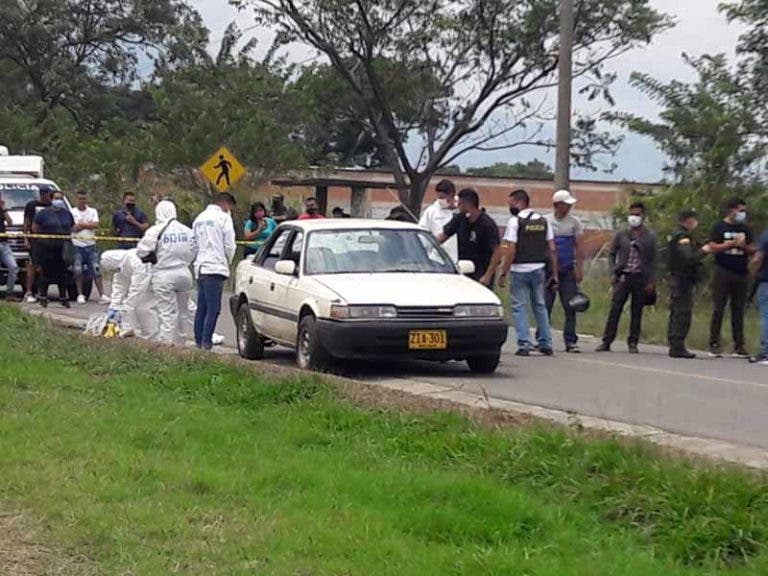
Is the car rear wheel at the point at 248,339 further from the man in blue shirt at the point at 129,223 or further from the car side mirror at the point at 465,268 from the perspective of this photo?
the man in blue shirt at the point at 129,223

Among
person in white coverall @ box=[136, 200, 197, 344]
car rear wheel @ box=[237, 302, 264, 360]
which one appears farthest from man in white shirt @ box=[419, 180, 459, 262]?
person in white coverall @ box=[136, 200, 197, 344]

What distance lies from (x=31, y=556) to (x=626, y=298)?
1162cm

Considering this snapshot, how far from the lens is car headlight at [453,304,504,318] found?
12992 millimetres

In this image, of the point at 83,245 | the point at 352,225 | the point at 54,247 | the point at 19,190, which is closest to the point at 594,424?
the point at 352,225

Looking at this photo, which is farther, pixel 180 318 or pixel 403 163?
pixel 403 163

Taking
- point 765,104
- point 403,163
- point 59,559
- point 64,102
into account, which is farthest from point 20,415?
point 64,102

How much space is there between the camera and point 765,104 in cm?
2602

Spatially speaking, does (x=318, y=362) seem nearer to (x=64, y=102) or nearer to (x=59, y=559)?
(x=59, y=559)

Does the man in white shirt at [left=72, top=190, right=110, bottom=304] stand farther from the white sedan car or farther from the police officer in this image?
the police officer

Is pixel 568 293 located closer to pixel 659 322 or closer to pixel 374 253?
pixel 374 253

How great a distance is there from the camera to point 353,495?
7.26 metres

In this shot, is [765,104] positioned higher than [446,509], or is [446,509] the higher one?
[765,104]

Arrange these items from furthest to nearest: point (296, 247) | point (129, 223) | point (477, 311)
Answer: point (129, 223), point (296, 247), point (477, 311)

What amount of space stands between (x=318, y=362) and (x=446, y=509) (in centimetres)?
635
